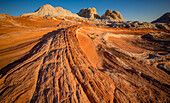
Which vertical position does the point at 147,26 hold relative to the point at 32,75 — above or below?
above

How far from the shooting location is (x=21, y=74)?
2465 mm

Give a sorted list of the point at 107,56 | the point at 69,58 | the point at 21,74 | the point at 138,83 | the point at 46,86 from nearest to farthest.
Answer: the point at 46,86 < the point at 21,74 < the point at 138,83 < the point at 69,58 < the point at 107,56

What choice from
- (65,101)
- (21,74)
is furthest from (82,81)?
(21,74)

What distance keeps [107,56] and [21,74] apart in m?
4.86

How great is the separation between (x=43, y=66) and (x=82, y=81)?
1.77m

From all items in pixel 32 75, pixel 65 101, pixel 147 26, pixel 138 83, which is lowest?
pixel 138 83

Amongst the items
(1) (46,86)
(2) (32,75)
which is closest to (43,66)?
(2) (32,75)

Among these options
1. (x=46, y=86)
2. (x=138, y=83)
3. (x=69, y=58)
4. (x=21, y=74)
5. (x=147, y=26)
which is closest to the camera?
(x=46, y=86)

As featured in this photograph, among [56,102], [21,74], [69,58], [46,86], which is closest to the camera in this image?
[56,102]

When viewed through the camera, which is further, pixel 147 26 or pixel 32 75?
pixel 147 26

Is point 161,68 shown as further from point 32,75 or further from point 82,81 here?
point 32,75

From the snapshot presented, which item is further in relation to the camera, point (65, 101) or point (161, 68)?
point (161, 68)

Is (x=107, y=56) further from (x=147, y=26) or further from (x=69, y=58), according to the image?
(x=147, y=26)

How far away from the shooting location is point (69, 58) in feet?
11.4
